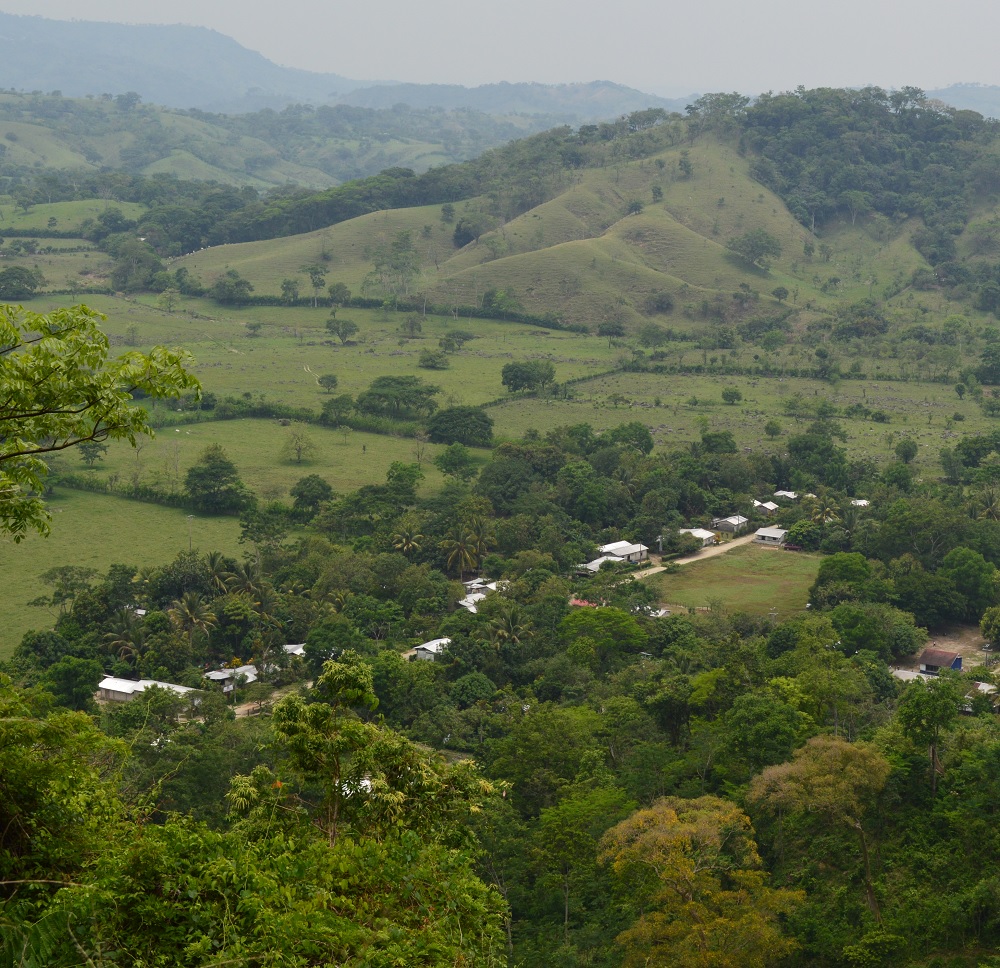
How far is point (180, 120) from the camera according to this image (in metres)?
194

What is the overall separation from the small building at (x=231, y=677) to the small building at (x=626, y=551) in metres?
15.3

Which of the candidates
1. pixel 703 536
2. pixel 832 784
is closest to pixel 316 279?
pixel 703 536

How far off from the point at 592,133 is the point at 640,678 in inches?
3770

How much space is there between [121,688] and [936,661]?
72.2 feet

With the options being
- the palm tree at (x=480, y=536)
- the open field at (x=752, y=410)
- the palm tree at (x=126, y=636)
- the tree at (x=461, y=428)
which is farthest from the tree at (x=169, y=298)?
the palm tree at (x=126, y=636)

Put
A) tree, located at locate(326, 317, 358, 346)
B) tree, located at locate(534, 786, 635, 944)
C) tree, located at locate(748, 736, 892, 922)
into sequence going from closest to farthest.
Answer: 1. tree, located at locate(748, 736, 892, 922)
2. tree, located at locate(534, 786, 635, 944)
3. tree, located at locate(326, 317, 358, 346)

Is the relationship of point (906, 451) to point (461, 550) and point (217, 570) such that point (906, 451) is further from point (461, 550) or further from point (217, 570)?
point (217, 570)

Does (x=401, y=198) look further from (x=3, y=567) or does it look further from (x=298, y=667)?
(x=298, y=667)

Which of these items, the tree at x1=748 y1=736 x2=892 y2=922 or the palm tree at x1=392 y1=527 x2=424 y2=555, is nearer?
the tree at x1=748 y1=736 x2=892 y2=922

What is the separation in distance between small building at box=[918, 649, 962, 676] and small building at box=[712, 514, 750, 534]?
526 inches

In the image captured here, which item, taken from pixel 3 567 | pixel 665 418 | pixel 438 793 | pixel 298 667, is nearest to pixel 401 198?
pixel 665 418

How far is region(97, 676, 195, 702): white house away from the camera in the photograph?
1142 inches

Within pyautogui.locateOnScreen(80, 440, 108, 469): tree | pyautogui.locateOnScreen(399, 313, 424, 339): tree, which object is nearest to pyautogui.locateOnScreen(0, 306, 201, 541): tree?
pyautogui.locateOnScreen(80, 440, 108, 469): tree

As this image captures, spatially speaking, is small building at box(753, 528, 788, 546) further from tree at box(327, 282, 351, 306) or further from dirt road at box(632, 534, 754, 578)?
tree at box(327, 282, 351, 306)
